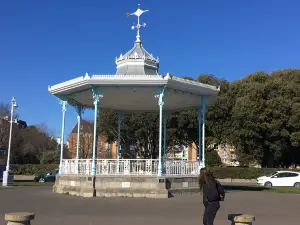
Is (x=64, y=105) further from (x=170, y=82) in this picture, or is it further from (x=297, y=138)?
(x=297, y=138)

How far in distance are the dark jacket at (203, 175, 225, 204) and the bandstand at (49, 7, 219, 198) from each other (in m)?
9.33

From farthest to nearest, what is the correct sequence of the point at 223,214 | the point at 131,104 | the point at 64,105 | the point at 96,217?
the point at 131,104
the point at 64,105
the point at 223,214
the point at 96,217

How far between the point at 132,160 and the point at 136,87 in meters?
3.55

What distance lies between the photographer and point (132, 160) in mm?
18547

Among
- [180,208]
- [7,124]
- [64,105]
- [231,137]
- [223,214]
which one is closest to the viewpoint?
[223,214]

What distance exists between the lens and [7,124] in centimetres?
5691

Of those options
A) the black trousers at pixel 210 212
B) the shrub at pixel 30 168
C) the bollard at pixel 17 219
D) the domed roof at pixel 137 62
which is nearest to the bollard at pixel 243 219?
the black trousers at pixel 210 212

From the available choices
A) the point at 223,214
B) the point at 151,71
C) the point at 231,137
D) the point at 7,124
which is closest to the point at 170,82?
the point at 151,71

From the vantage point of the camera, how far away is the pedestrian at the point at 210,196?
8203 mm

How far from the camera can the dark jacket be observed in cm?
823

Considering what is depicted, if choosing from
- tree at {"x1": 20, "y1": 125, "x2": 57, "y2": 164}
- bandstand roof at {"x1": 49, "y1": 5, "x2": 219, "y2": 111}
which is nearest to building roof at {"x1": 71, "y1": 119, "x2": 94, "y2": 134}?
tree at {"x1": 20, "y1": 125, "x2": 57, "y2": 164}

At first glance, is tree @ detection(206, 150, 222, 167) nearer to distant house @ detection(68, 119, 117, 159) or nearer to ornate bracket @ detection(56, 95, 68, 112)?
distant house @ detection(68, 119, 117, 159)

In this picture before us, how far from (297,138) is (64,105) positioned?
29320 mm

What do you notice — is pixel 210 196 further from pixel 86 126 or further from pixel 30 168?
pixel 86 126
